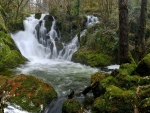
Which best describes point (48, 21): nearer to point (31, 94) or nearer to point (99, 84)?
point (31, 94)

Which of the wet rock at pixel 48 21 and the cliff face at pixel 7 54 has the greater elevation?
the wet rock at pixel 48 21

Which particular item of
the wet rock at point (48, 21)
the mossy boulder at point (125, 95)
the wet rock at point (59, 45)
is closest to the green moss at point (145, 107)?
the mossy boulder at point (125, 95)

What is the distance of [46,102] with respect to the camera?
21.5ft

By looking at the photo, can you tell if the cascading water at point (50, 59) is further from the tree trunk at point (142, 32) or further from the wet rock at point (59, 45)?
the tree trunk at point (142, 32)

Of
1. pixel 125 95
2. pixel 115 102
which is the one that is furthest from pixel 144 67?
pixel 115 102

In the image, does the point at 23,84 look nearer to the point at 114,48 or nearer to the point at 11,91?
the point at 11,91

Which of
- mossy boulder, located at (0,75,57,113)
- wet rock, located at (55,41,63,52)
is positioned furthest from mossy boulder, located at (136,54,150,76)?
wet rock, located at (55,41,63,52)

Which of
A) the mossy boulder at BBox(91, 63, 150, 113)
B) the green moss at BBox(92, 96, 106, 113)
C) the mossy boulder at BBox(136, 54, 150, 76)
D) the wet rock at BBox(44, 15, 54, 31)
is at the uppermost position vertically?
the wet rock at BBox(44, 15, 54, 31)

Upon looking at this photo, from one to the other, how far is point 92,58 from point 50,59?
4.75 m

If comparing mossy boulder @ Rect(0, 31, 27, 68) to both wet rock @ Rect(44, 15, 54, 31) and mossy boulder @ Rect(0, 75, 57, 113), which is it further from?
wet rock @ Rect(44, 15, 54, 31)

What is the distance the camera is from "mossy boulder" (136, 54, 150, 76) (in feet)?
19.4

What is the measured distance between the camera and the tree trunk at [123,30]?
6.72 meters

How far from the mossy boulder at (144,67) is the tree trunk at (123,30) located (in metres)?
1.06

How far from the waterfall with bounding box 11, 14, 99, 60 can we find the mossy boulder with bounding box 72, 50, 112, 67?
1.94 meters
